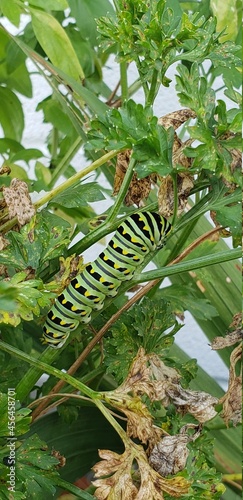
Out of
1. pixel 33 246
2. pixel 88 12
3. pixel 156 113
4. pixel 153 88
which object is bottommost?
pixel 33 246

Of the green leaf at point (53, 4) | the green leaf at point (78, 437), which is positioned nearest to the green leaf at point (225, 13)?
the green leaf at point (53, 4)

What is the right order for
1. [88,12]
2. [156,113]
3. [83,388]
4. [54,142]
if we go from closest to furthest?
1. [83,388]
2. [88,12]
3. [54,142]
4. [156,113]

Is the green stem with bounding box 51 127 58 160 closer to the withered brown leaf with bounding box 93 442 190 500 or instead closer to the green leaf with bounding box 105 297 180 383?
the green leaf with bounding box 105 297 180 383

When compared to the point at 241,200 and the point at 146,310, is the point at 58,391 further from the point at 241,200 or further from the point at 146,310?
the point at 241,200

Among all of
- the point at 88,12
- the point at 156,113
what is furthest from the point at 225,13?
the point at 156,113

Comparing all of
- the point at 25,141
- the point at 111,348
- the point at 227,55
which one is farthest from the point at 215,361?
the point at 227,55

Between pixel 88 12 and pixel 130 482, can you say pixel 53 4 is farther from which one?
pixel 130 482

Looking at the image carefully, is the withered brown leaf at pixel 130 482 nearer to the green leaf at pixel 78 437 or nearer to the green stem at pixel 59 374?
the green stem at pixel 59 374
